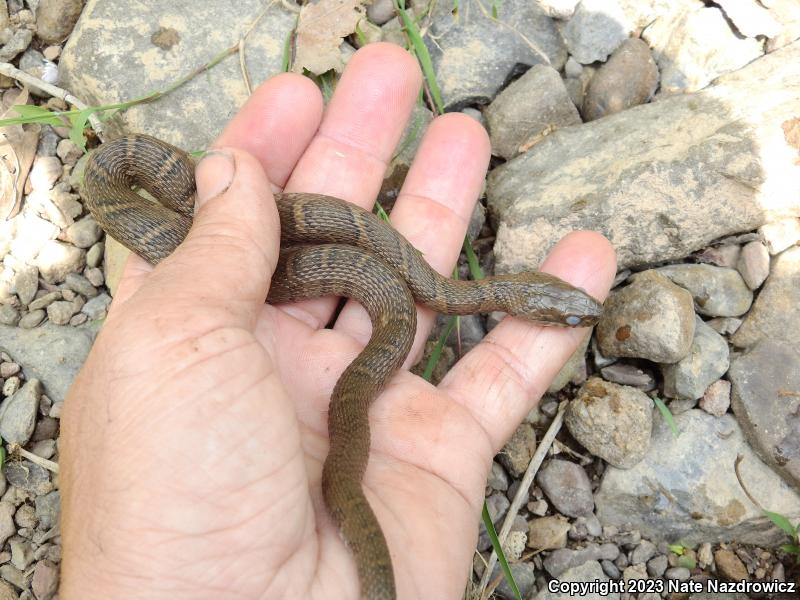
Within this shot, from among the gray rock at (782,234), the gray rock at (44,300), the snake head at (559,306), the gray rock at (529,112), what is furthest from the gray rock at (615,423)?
the gray rock at (44,300)

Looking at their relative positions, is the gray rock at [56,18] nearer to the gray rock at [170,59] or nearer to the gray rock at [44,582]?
the gray rock at [170,59]

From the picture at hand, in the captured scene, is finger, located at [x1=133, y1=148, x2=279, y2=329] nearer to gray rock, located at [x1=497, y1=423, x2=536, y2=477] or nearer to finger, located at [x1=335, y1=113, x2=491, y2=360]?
finger, located at [x1=335, y1=113, x2=491, y2=360]

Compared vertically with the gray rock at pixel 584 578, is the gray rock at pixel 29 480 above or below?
above

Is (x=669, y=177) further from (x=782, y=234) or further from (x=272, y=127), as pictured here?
(x=272, y=127)

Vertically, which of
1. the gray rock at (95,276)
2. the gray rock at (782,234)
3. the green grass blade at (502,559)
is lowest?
the green grass blade at (502,559)

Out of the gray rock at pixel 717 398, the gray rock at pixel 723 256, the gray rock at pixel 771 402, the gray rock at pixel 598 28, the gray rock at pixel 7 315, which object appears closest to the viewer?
the gray rock at pixel 771 402

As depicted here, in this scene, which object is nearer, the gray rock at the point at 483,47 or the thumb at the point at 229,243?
the thumb at the point at 229,243

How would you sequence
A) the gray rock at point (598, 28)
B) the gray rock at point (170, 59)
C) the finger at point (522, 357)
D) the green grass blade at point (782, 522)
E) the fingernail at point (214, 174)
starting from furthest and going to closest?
the gray rock at point (598, 28) < the gray rock at point (170, 59) < the finger at point (522, 357) < the green grass blade at point (782, 522) < the fingernail at point (214, 174)

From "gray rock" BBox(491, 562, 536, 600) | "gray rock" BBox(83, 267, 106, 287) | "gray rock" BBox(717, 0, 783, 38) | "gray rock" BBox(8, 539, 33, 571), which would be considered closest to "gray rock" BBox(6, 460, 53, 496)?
"gray rock" BBox(8, 539, 33, 571)
